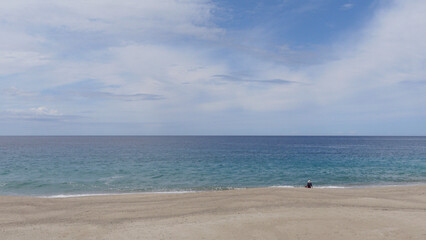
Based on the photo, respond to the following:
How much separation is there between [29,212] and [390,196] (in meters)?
28.3

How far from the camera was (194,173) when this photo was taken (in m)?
41.5

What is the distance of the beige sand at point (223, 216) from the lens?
15.0 meters

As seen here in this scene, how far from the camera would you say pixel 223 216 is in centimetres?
1795

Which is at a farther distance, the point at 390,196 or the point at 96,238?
the point at 390,196

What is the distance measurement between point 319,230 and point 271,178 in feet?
75.5

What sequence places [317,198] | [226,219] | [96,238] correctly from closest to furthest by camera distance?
[96,238]
[226,219]
[317,198]

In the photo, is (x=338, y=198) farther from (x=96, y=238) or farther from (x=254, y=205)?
(x=96, y=238)

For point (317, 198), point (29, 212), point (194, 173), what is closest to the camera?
point (29, 212)

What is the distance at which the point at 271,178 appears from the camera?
38062 mm

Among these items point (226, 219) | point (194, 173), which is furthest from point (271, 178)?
point (226, 219)

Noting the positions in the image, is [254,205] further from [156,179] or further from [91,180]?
[91,180]

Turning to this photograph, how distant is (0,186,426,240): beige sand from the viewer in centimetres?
1498

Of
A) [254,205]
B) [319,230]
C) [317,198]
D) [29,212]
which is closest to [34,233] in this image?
[29,212]

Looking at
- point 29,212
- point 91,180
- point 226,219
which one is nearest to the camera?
point 226,219
